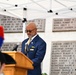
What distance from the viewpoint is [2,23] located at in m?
8.66

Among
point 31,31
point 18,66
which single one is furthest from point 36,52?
point 18,66

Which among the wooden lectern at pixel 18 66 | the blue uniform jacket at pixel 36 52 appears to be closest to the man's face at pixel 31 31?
the blue uniform jacket at pixel 36 52

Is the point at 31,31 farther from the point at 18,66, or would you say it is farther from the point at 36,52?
the point at 18,66

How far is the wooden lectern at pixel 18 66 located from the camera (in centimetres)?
388

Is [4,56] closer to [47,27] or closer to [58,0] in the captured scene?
[58,0]

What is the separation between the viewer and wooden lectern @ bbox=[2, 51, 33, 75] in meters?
3.88

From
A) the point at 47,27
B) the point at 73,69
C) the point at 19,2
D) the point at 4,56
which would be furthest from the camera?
the point at 47,27

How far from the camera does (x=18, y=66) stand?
3.96m

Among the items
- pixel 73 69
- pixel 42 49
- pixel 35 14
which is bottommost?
pixel 73 69

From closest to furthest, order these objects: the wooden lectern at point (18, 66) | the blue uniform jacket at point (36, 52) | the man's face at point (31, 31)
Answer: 1. the wooden lectern at point (18, 66)
2. the blue uniform jacket at point (36, 52)
3. the man's face at point (31, 31)

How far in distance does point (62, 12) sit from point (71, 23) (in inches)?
43.8

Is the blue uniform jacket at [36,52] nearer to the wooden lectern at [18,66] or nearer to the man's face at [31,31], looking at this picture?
the man's face at [31,31]

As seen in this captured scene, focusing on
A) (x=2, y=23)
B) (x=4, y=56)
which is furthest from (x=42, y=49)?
(x=2, y=23)

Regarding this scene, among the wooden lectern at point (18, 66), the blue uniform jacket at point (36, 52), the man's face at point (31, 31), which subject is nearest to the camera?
the wooden lectern at point (18, 66)
